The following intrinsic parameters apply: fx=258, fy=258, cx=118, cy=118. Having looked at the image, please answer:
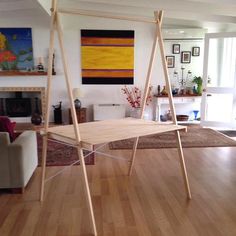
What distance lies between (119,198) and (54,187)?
0.80 metres

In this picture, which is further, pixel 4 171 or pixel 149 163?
pixel 149 163

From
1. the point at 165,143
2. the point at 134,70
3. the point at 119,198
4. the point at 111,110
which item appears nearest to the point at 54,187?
the point at 119,198

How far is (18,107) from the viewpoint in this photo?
662 cm

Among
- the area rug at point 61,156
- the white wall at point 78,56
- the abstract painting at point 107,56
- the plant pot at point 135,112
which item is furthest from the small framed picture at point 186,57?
the area rug at point 61,156

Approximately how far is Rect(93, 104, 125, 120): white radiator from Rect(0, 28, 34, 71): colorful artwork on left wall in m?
1.89

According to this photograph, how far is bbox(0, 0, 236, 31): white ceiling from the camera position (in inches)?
180

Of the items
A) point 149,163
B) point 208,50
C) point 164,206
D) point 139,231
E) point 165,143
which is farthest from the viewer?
point 208,50

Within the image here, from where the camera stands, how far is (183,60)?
671 cm

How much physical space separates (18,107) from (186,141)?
4271 millimetres

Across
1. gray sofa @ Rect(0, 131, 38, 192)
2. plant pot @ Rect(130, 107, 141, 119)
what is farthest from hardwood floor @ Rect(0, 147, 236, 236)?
plant pot @ Rect(130, 107, 141, 119)

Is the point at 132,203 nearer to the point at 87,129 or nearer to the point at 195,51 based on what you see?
the point at 87,129

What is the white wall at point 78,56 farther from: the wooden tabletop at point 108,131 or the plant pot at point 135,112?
the wooden tabletop at point 108,131

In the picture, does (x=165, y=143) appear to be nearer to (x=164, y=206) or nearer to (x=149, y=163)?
(x=149, y=163)

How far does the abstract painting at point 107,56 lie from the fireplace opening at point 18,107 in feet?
5.15
